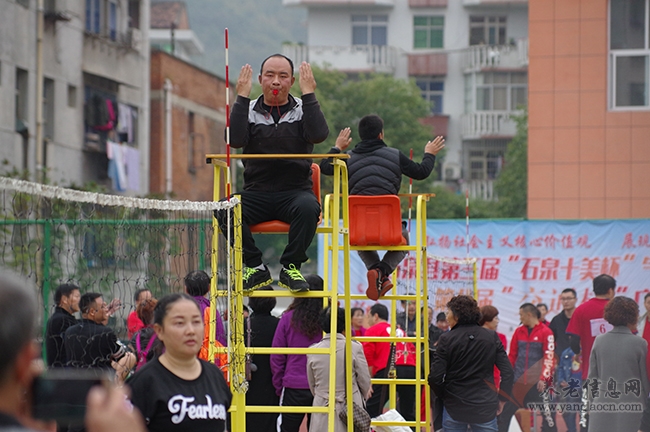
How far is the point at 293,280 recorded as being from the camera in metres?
7.02

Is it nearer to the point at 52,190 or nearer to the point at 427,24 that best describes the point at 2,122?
the point at 52,190

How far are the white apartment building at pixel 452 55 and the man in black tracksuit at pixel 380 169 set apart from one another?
39.2 metres

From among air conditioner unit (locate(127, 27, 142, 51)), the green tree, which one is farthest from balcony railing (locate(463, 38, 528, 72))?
air conditioner unit (locate(127, 27, 142, 51))

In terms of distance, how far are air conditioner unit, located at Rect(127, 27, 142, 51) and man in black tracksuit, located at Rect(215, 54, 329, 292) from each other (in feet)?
79.9

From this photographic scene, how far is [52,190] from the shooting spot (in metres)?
4.82

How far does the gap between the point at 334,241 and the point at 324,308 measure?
119 cm

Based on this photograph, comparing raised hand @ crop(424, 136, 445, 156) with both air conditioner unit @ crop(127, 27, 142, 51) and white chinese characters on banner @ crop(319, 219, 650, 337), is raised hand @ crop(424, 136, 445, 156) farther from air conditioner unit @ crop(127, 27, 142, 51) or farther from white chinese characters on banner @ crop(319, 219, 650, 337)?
air conditioner unit @ crop(127, 27, 142, 51)

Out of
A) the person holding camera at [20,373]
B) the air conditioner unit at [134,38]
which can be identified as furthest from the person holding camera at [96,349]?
the air conditioner unit at [134,38]

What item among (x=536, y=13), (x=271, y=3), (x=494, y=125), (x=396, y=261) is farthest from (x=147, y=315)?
(x=271, y=3)

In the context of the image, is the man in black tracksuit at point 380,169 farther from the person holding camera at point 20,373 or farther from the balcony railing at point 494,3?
the balcony railing at point 494,3

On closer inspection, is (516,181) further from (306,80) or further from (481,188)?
(306,80)

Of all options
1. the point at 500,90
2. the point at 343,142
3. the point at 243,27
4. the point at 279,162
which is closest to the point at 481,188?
the point at 500,90

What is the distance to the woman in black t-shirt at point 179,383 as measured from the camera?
435cm

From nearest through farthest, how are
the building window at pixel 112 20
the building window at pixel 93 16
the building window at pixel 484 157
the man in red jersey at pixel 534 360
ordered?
1. the man in red jersey at pixel 534 360
2. the building window at pixel 93 16
3. the building window at pixel 112 20
4. the building window at pixel 484 157
